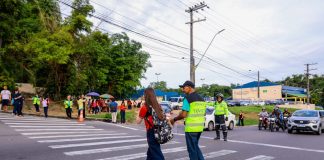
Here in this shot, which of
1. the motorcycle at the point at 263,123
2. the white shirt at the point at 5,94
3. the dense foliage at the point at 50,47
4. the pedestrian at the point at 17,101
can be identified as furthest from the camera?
the dense foliage at the point at 50,47

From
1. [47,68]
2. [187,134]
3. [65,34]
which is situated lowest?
[187,134]

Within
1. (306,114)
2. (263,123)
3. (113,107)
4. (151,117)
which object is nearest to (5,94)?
(113,107)

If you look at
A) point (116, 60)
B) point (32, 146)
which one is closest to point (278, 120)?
point (32, 146)

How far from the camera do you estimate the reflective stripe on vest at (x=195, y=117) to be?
7.15 meters

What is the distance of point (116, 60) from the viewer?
59.6 metres

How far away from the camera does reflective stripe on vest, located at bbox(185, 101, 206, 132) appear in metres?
7.15

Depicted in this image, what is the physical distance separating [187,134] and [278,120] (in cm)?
1882

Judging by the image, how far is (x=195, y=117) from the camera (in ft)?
23.5

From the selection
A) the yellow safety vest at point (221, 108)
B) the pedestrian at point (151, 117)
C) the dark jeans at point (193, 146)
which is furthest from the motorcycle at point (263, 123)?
the pedestrian at point (151, 117)

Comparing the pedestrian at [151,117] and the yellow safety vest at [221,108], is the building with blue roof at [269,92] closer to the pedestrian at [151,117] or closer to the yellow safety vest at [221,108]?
the yellow safety vest at [221,108]

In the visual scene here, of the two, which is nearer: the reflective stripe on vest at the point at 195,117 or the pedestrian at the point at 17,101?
the reflective stripe on vest at the point at 195,117

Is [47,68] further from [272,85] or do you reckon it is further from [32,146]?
[272,85]

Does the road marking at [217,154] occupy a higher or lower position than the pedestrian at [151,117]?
lower

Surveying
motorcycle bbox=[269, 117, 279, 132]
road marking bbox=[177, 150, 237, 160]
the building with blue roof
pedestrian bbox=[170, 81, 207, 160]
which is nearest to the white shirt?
road marking bbox=[177, 150, 237, 160]
